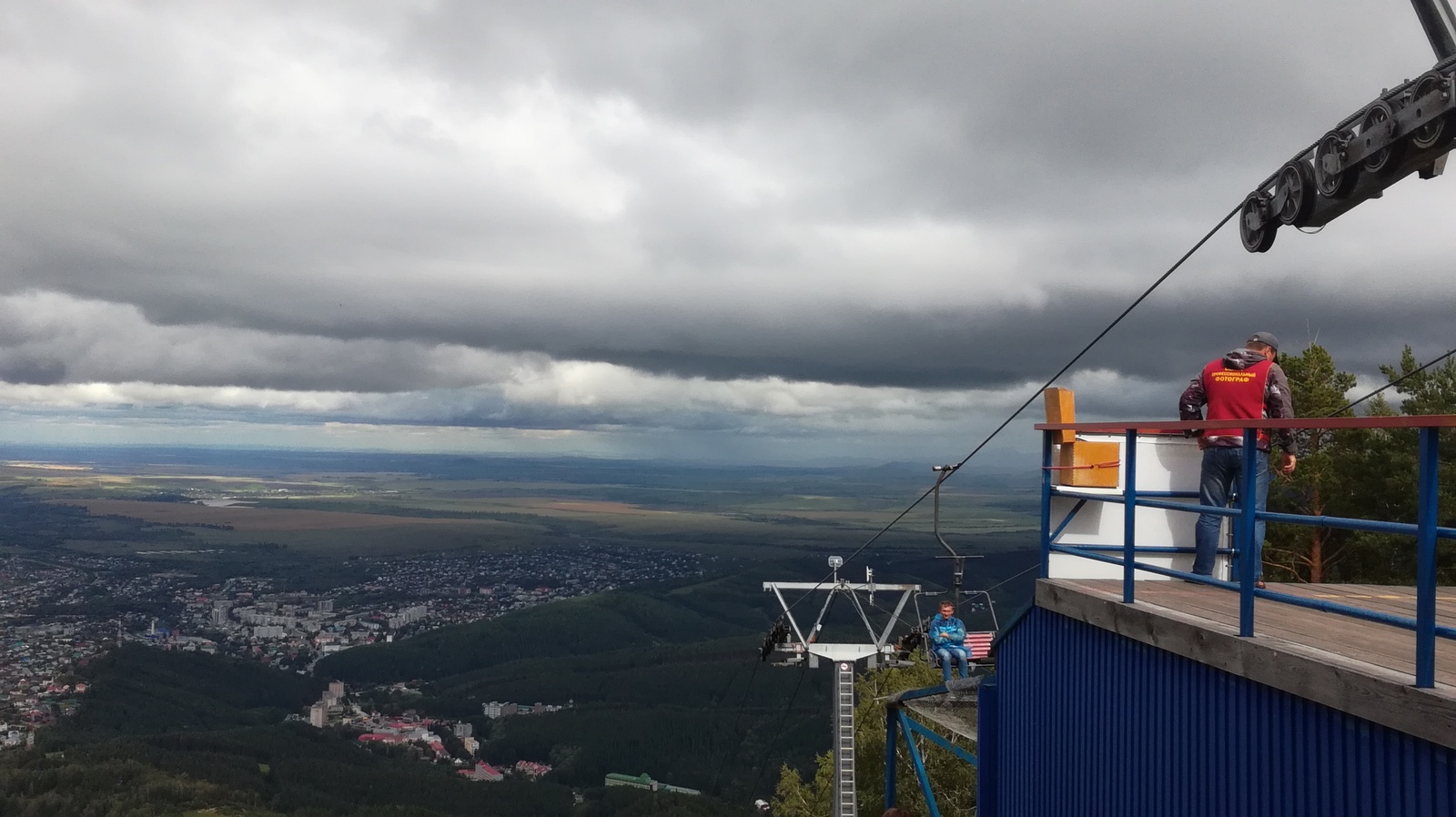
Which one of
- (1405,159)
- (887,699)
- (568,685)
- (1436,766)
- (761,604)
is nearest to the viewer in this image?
(1436,766)

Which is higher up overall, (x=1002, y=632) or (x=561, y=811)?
(x=1002, y=632)

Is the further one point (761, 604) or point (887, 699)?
point (761, 604)

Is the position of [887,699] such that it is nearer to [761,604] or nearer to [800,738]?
[800,738]

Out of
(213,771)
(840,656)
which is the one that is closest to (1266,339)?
(840,656)

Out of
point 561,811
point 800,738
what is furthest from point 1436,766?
point 800,738

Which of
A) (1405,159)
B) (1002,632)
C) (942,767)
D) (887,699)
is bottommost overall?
(942,767)

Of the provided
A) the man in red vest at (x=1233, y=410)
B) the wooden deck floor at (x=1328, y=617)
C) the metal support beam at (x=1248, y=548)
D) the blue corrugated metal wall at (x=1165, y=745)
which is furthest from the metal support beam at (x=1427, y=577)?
the man in red vest at (x=1233, y=410)

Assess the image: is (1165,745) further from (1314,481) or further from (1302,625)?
(1314,481)

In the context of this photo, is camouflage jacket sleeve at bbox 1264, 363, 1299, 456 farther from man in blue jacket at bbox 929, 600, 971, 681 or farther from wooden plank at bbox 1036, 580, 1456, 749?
man in blue jacket at bbox 929, 600, 971, 681
